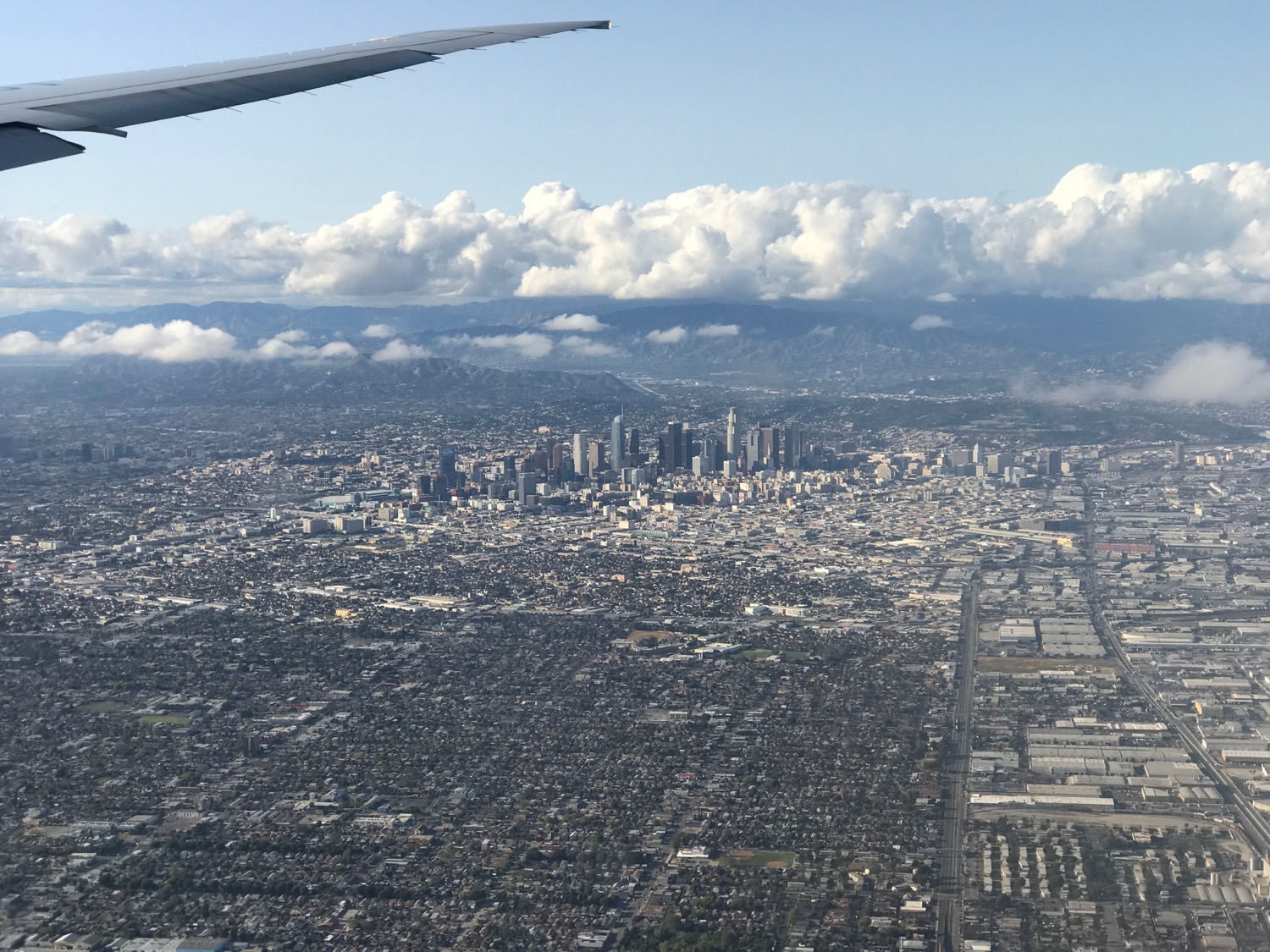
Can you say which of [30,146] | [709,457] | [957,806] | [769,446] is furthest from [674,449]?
[30,146]

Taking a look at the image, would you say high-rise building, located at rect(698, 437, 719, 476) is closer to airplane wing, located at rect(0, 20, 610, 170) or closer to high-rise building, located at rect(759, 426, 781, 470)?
high-rise building, located at rect(759, 426, 781, 470)

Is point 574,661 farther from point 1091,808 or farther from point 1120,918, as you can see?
point 1120,918

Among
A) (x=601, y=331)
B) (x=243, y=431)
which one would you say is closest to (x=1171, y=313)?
(x=601, y=331)

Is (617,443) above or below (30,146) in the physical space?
below

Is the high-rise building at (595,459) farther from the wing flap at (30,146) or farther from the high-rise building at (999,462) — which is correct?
the wing flap at (30,146)

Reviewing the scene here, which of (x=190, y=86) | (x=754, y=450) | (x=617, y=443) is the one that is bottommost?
(x=754, y=450)

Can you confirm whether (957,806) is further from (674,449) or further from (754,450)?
(754,450)

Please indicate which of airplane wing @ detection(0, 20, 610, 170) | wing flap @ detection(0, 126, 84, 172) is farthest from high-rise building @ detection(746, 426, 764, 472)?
wing flap @ detection(0, 126, 84, 172)
